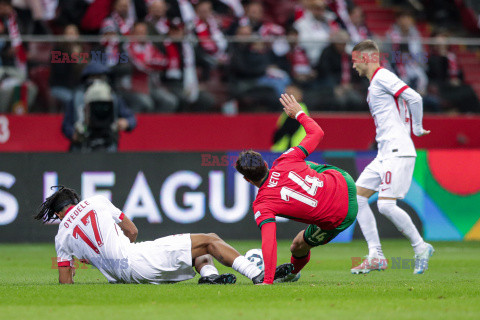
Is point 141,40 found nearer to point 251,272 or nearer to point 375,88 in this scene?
point 375,88

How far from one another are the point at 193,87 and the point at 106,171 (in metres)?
2.57

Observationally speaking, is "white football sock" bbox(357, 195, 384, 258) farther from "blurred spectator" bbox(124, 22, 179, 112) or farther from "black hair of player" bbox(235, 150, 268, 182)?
"blurred spectator" bbox(124, 22, 179, 112)

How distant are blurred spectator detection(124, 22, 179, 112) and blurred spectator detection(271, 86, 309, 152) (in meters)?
2.02

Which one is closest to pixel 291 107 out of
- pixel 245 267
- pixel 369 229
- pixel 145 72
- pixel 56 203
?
pixel 245 267

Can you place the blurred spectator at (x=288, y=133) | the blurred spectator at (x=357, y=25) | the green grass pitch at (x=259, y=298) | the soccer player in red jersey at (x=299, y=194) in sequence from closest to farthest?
the green grass pitch at (x=259, y=298) < the soccer player in red jersey at (x=299, y=194) < the blurred spectator at (x=288, y=133) < the blurred spectator at (x=357, y=25)

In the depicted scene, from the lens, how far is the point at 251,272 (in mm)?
7789

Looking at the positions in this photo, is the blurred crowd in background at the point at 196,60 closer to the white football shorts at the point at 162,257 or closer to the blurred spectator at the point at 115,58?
the blurred spectator at the point at 115,58

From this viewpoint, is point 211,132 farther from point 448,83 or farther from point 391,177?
point 391,177

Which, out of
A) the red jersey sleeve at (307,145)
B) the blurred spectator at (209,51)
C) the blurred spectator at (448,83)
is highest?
the blurred spectator at (209,51)

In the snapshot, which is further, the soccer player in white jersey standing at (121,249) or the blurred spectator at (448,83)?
the blurred spectator at (448,83)

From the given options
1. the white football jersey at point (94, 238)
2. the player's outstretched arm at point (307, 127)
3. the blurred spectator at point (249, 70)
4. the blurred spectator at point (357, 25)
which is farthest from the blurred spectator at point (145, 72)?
the white football jersey at point (94, 238)

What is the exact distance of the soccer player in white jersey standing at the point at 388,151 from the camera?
9453mm

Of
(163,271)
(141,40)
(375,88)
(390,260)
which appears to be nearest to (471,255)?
(390,260)

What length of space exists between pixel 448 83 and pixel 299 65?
304cm
